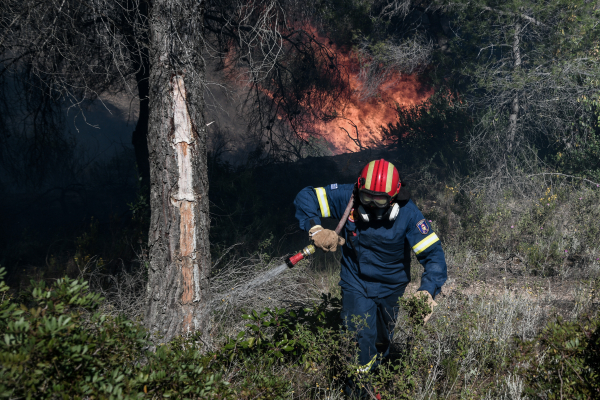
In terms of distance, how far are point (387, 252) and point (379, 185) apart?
0.57 m

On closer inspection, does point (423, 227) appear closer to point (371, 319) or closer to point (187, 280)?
Answer: point (371, 319)

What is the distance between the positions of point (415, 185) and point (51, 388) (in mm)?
9409

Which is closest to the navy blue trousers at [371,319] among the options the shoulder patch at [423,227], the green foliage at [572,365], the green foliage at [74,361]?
the shoulder patch at [423,227]

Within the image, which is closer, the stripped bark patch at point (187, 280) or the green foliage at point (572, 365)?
the green foliage at point (572, 365)

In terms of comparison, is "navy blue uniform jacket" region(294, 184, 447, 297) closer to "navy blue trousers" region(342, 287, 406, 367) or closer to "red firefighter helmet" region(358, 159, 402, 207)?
"navy blue trousers" region(342, 287, 406, 367)

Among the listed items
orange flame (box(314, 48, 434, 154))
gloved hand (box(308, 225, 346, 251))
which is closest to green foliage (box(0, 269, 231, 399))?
gloved hand (box(308, 225, 346, 251))

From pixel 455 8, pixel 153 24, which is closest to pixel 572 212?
pixel 455 8

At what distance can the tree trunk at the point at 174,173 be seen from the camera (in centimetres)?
272

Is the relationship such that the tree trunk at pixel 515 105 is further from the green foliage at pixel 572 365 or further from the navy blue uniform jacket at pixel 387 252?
the green foliage at pixel 572 365

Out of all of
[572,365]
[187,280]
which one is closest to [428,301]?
[572,365]

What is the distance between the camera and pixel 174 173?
2.74 m

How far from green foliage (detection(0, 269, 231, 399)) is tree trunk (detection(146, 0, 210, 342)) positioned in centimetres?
95

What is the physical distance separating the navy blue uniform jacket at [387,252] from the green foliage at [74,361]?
1513 mm

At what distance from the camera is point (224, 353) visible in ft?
8.51
